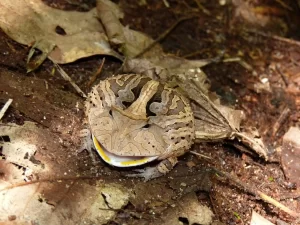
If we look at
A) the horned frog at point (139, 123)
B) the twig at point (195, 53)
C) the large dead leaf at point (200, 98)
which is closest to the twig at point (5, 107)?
the horned frog at point (139, 123)

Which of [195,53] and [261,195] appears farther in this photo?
[195,53]

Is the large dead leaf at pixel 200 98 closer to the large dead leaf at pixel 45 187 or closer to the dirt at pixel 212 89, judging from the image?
the dirt at pixel 212 89

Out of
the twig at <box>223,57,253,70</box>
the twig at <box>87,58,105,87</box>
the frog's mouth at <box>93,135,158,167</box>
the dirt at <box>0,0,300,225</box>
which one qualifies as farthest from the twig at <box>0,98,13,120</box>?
the twig at <box>223,57,253,70</box>

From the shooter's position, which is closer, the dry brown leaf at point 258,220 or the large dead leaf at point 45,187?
the large dead leaf at point 45,187

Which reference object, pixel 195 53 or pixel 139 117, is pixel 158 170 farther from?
pixel 195 53

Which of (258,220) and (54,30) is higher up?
(54,30)

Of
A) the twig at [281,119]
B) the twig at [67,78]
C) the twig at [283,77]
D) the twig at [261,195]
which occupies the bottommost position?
the twig at [281,119]

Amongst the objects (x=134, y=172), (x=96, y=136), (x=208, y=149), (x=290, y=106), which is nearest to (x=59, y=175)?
(x=96, y=136)

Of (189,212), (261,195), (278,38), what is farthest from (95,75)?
(278,38)
